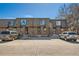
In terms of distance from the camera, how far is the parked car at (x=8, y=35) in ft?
25.5

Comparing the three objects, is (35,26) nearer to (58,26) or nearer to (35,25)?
(35,25)

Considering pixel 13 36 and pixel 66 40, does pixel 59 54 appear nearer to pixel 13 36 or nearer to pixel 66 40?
pixel 66 40

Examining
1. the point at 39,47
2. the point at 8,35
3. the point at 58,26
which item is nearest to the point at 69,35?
the point at 58,26

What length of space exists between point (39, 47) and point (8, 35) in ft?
3.64

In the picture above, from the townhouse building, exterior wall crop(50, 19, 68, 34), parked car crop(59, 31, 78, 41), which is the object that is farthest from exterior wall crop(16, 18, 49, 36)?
parked car crop(59, 31, 78, 41)

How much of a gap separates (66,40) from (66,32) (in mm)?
261

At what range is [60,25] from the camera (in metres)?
7.70

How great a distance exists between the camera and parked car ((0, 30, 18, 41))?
7.77m

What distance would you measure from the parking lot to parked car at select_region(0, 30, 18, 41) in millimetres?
184

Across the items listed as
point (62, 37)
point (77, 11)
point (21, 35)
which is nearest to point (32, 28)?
point (21, 35)

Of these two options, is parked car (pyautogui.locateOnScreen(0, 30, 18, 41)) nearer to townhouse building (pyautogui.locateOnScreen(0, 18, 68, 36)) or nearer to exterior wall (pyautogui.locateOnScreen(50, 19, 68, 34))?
townhouse building (pyautogui.locateOnScreen(0, 18, 68, 36))

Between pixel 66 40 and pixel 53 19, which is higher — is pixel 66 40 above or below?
below

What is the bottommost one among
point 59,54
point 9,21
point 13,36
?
Answer: point 59,54

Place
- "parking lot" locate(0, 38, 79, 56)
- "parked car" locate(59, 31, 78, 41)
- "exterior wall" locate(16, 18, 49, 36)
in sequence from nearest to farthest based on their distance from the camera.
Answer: "parking lot" locate(0, 38, 79, 56)
"exterior wall" locate(16, 18, 49, 36)
"parked car" locate(59, 31, 78, 41)
